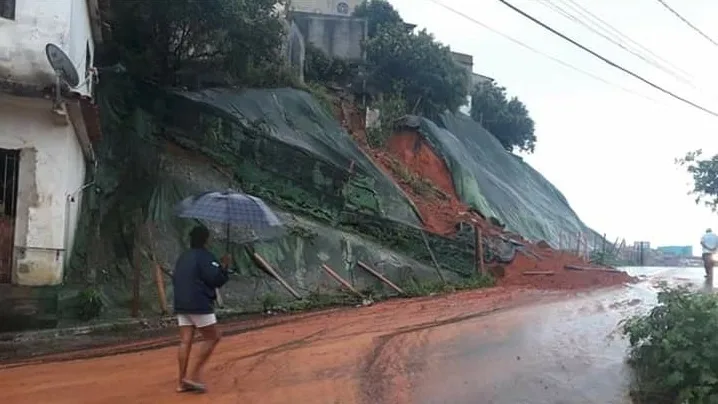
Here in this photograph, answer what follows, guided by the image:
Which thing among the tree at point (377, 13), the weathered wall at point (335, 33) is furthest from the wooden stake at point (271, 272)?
the tree at point (377, 13)

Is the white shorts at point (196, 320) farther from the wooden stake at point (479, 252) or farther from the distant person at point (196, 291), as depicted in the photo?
the wooden stake at point (479, 252)

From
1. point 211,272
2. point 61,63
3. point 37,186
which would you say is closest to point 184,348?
point 211,272

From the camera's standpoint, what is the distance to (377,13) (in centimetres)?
3734

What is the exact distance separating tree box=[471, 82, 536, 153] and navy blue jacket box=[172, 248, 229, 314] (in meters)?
36.2

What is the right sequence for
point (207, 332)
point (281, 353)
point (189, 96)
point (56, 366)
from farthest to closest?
1. point (189, 96)
2. point (281, 353)
3. point (56, 366)
4. point (207, 332)

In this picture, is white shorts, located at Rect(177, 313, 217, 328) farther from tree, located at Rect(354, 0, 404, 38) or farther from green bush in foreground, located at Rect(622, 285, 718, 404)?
tree, located at Rect(354, 0, 404, 38)

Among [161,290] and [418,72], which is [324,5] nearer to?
[418,72]

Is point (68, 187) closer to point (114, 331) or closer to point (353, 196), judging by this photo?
point (114, 331)

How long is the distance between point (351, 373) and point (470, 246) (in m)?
12.6

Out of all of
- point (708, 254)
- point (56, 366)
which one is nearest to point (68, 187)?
point (56, 366)

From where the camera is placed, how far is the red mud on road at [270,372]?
23.6ft

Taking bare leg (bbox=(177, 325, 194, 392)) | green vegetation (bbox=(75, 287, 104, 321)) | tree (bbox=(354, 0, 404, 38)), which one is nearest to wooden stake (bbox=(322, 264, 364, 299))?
green vegetation (bbox=(75, 287, 104, 321))

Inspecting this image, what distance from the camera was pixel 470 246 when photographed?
20.6 metres

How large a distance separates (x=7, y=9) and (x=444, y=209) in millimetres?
15342
